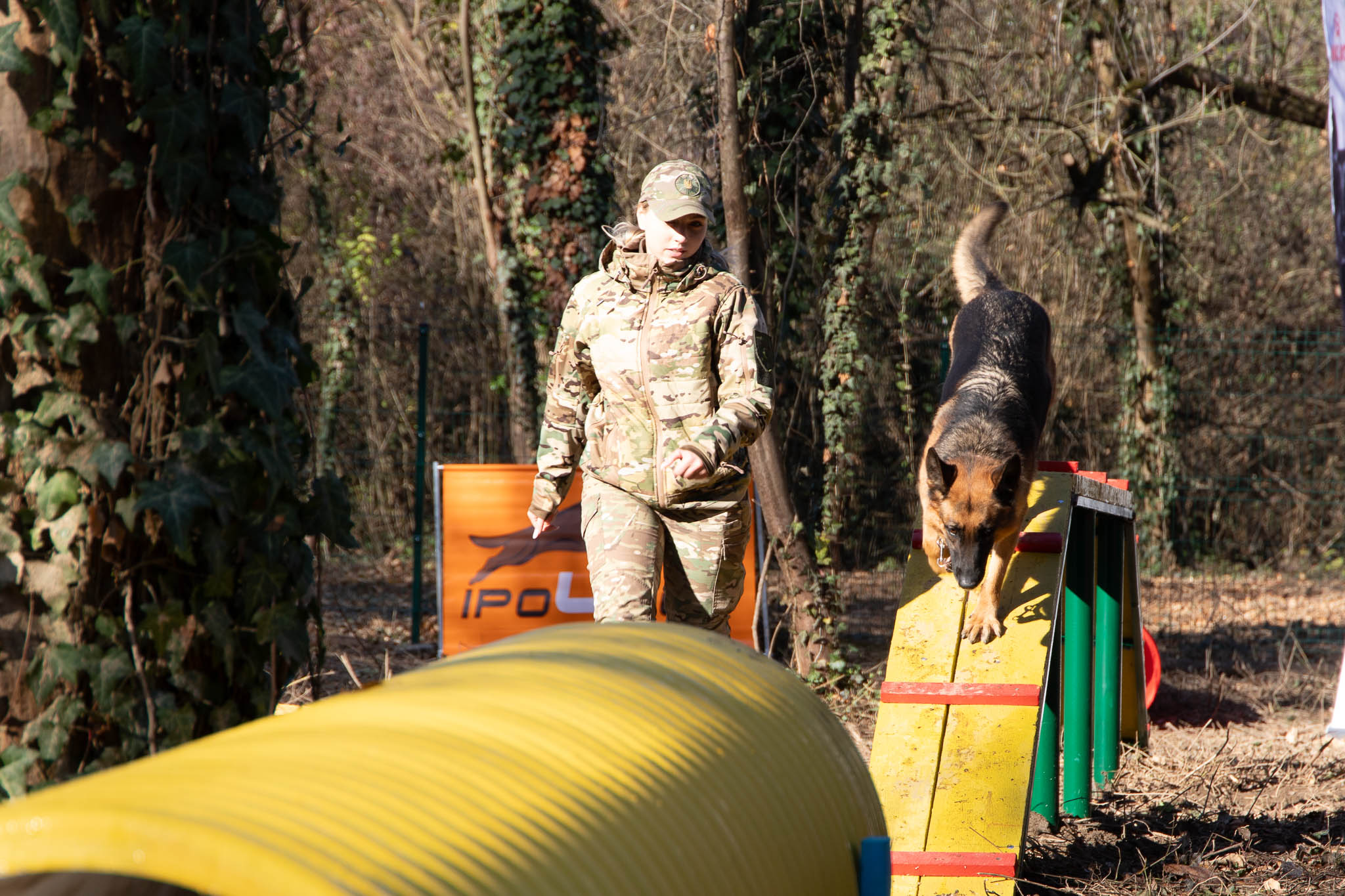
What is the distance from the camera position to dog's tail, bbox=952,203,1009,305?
7293mm

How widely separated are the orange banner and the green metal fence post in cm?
122

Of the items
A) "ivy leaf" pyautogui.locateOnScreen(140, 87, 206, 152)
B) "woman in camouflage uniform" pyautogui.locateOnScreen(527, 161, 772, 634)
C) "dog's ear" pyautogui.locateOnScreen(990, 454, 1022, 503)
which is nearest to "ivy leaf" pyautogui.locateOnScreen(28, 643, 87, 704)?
"ivy leaf" pyautogui.locateOnScreen(140, 87, 206, 152)

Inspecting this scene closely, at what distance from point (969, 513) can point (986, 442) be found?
0.54 m

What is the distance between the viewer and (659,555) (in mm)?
3875

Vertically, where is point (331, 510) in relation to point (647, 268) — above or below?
below

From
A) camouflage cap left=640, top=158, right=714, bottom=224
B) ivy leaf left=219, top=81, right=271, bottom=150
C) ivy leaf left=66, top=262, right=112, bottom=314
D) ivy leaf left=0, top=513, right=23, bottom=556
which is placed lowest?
ivy leaf left=0, top=513, right=23, bottom=556

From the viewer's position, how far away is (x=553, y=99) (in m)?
8.41

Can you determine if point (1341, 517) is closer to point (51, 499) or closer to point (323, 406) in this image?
point (323, 406)

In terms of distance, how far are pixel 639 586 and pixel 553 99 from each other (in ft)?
18.3

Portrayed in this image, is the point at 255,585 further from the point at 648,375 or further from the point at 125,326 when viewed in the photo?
the point at 648,375

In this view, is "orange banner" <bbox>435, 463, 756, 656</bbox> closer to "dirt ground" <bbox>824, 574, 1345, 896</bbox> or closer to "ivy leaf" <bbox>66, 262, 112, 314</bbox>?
"dirt ground" <bbox>824, 574, 1345, 896</bbox>

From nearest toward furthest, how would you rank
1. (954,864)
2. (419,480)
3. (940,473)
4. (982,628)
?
(954,864), (982,628), (940,473), (419,480)

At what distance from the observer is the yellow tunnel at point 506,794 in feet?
4.09

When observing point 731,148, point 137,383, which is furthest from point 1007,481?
point 137,383
